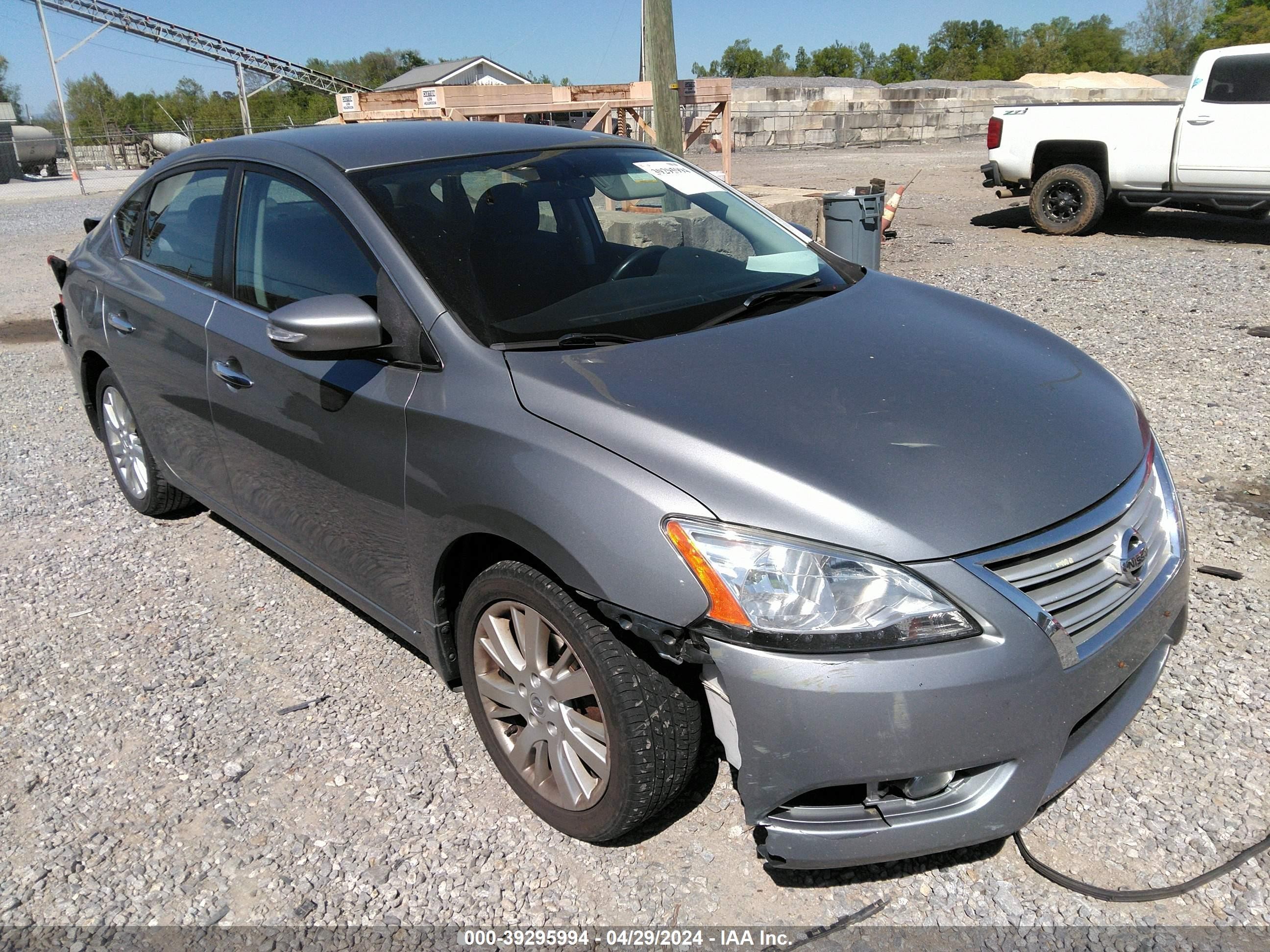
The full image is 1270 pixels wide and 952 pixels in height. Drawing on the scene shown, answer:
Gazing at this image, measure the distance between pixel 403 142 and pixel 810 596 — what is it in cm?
223

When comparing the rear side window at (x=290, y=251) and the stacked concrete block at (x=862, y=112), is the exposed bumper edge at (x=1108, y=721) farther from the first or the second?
the stacked concrete block at (x=862, y=112)

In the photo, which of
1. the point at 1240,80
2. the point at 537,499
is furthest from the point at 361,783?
the point at 1240,80

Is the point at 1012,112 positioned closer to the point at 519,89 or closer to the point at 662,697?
the point at 519,89

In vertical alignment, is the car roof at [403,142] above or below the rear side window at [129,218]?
above

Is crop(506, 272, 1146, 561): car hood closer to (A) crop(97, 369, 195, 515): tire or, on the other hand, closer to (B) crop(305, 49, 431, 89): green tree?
(A) crop(97, 369, 195, 515): tire

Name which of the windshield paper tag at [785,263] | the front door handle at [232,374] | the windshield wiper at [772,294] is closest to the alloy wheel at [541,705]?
the windshield wiper at [772,294]

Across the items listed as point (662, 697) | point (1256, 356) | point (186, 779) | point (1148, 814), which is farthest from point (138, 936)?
point (1256, 356)

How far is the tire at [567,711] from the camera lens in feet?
7.32

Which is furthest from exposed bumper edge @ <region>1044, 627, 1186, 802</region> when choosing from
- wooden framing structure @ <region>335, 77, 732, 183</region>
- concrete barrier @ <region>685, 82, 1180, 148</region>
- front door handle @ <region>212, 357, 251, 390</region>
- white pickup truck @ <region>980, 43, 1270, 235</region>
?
concrete barrier @ <region>685, 82, 1180, 148</region>

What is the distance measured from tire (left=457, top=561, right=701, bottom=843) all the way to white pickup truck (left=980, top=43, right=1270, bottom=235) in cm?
1123

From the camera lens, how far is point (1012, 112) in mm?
11945

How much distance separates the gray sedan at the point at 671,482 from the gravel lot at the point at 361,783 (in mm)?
239

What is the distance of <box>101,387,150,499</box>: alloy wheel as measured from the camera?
14.8ft

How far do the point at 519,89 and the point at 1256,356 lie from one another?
8644 mm
